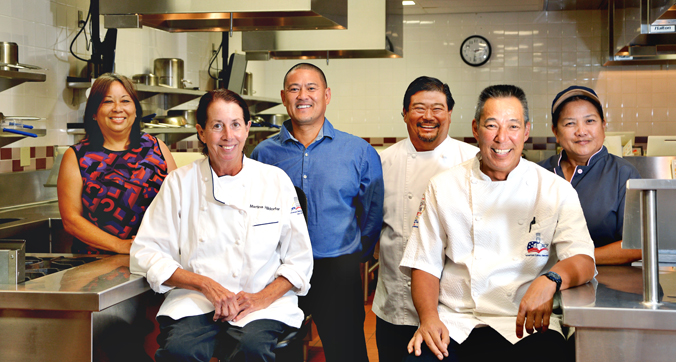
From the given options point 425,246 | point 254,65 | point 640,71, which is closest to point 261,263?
point 425,246

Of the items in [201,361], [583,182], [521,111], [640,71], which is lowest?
[201,361]

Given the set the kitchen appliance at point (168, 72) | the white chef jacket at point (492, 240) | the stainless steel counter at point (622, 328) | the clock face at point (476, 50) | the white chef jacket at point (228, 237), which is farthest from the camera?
the clock face at point (476, 50)

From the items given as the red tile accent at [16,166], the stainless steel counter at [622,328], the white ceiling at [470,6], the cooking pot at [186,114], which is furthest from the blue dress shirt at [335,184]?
the white ceiling at [470,6]

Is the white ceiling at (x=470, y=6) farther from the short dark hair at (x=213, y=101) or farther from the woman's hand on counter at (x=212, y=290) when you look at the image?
the woman's hand on counter at (x=212, y=290)

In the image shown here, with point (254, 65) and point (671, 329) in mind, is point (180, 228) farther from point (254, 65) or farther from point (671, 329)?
point (254, 65)

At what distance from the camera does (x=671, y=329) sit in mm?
1408

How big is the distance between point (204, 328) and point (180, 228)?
1.17 feet

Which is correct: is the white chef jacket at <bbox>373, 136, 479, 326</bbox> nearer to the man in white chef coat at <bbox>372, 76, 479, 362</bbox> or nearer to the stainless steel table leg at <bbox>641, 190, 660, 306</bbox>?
the man in white chef coat at <bbox>372, 76, 479, 362</bbox>

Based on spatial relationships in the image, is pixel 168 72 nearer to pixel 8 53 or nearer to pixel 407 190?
pixel 8 53

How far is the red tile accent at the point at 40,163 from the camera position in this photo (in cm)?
365

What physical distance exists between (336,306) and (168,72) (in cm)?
306

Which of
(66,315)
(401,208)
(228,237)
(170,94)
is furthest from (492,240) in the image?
(170,94)

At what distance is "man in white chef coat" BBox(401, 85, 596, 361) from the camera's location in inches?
69.1

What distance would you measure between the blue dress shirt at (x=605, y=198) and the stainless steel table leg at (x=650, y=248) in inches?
23.2
